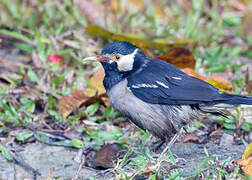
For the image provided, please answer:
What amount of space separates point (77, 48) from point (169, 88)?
232cm

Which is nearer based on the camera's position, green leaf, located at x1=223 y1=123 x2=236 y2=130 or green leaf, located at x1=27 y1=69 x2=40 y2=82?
green leaf, located at x1=223 y1=123 x2=236 y2=130

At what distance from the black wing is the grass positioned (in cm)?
59

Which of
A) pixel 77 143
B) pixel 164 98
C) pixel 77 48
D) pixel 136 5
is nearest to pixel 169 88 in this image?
pixel 164 98

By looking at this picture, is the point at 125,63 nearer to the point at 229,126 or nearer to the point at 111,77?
the point at 111,77

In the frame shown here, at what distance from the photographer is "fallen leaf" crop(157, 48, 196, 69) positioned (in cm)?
560

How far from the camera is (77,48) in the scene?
20.6 ft

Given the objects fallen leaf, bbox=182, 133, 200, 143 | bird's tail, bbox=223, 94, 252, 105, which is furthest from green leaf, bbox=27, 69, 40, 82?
bird's tail, bbox=223, 94, 252, 105

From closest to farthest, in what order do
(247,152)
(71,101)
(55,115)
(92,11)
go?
(247,152)
(55,115)
(71,101)
(92,11)

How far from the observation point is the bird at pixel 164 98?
13.9 feet

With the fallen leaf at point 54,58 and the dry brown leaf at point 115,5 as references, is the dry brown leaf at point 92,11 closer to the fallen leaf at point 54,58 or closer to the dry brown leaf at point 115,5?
the dry brown leaf at point 115,5

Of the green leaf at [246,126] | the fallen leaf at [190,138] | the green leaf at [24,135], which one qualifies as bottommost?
the green leaf at [24,135]

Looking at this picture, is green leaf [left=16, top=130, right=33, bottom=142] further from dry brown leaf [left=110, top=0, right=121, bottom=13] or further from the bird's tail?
dry brown leaf [left=110, top=0, right=121, bottom=13]

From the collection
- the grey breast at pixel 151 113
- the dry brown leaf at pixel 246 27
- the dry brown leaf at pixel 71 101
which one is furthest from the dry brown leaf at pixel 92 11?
the grey breast at pixel 151 113

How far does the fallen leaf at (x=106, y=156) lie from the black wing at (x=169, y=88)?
0.72m
